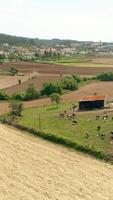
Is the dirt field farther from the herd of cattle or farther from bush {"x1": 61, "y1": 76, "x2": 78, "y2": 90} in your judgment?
the herd of cattle

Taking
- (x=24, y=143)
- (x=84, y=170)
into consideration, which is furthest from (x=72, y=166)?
(x=24, y=143)

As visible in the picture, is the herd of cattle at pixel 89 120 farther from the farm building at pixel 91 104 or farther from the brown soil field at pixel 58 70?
the brown soil field at pixel 58 70

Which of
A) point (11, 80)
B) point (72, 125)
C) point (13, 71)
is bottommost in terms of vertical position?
point (11, 80)

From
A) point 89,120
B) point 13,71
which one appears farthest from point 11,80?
point 89,120

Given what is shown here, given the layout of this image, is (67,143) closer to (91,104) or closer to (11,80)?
(91,104)

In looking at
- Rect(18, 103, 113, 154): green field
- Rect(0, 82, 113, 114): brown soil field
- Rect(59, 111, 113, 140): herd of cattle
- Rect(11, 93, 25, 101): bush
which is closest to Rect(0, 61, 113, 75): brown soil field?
Rect(0, 82, 113, 114): brown soil field

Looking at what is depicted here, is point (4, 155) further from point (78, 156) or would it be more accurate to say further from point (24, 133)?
point (24, 133)
